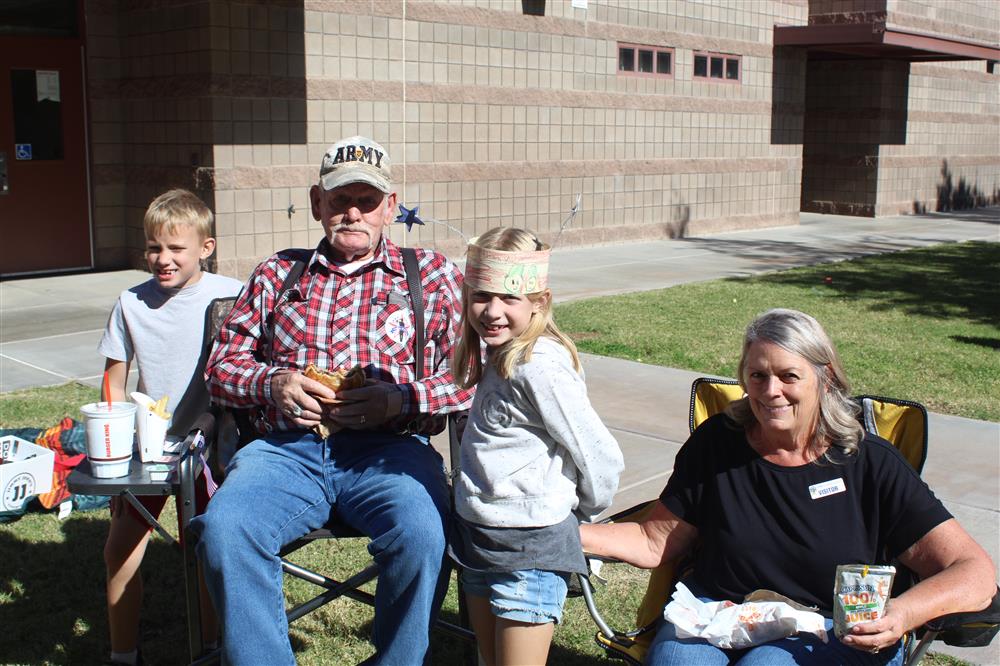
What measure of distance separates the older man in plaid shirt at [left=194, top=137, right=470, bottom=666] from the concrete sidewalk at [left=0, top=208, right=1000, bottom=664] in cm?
191

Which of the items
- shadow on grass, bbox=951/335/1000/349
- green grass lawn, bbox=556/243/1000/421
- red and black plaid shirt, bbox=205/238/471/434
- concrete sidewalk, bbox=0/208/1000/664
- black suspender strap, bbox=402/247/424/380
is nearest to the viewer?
red and black plaid shirt, bbox=205/238/471/434

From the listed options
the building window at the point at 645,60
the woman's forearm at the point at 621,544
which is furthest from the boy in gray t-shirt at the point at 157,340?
the building window at the point at 645,60

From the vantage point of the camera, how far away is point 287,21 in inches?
447

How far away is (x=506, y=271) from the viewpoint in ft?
9.62

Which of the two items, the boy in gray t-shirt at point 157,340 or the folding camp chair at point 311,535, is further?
the boy in gray t-shirt at point 157,340

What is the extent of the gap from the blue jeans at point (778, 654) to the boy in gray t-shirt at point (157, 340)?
1620mm

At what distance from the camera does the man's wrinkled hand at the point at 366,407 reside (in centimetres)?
330

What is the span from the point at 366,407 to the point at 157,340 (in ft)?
2.90

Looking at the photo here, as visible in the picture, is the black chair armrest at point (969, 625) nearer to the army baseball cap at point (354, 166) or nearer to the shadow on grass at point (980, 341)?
the army baseball cap at point (354, 166)

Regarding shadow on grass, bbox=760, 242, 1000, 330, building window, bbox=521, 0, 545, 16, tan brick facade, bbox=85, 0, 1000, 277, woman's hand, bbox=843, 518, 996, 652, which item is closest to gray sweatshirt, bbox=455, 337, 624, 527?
woman's hand, bbox=843, 518, 996, 652

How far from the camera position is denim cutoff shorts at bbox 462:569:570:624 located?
9.26ft

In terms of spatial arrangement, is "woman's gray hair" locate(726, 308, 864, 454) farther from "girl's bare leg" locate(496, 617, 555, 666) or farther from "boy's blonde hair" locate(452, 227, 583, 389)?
"girl's bare leg" locate(496, 617, 555, 666)

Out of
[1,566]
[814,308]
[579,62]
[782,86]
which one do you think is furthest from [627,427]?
[782,86]

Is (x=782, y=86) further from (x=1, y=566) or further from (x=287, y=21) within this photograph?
(x=1, y=566)
